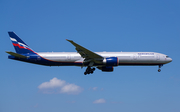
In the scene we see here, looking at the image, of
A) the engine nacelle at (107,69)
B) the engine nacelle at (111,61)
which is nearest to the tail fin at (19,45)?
the engine nacelle at (111,61)

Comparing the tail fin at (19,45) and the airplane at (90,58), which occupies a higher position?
the tail fin at (19,45)

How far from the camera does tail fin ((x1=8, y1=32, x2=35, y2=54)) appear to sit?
1619 inches

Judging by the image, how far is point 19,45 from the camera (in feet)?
137

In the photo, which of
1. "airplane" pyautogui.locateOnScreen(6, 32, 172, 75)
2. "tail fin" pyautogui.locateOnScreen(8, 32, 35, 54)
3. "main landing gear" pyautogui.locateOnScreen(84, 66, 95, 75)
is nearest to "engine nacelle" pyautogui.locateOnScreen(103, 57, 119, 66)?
"airplane" pyautogui.locateOnScreen(6, 32, 172, 75)

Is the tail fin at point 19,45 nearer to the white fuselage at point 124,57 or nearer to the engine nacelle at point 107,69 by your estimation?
the white fuselage at point 124,57

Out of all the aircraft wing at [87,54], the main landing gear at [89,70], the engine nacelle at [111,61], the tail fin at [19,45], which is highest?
the tail fin at [19,45]

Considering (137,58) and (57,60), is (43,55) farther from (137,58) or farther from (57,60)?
(137,58)

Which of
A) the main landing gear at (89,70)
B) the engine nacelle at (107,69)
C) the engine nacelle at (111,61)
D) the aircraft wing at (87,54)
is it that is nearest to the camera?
the aircraft wing at (87,54)

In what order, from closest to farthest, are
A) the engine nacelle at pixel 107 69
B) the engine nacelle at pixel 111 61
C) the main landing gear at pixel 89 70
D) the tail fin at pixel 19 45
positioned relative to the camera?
the engine nacelle at pixel 111 61 → the main landing gear at pixel 89 70 → the tail fin at pixel 19 45 → the engine nacelle at pixel 107 69

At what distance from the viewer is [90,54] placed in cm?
3822

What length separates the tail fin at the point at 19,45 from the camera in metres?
41.1

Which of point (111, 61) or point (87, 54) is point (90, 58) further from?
point (111, 61)

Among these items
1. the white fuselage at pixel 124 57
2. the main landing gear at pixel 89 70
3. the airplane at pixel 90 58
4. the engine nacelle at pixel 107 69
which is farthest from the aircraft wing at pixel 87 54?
the engine nacelle at pixel 107 69

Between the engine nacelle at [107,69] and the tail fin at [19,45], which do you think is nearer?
A: the tail fin at [19,45]
